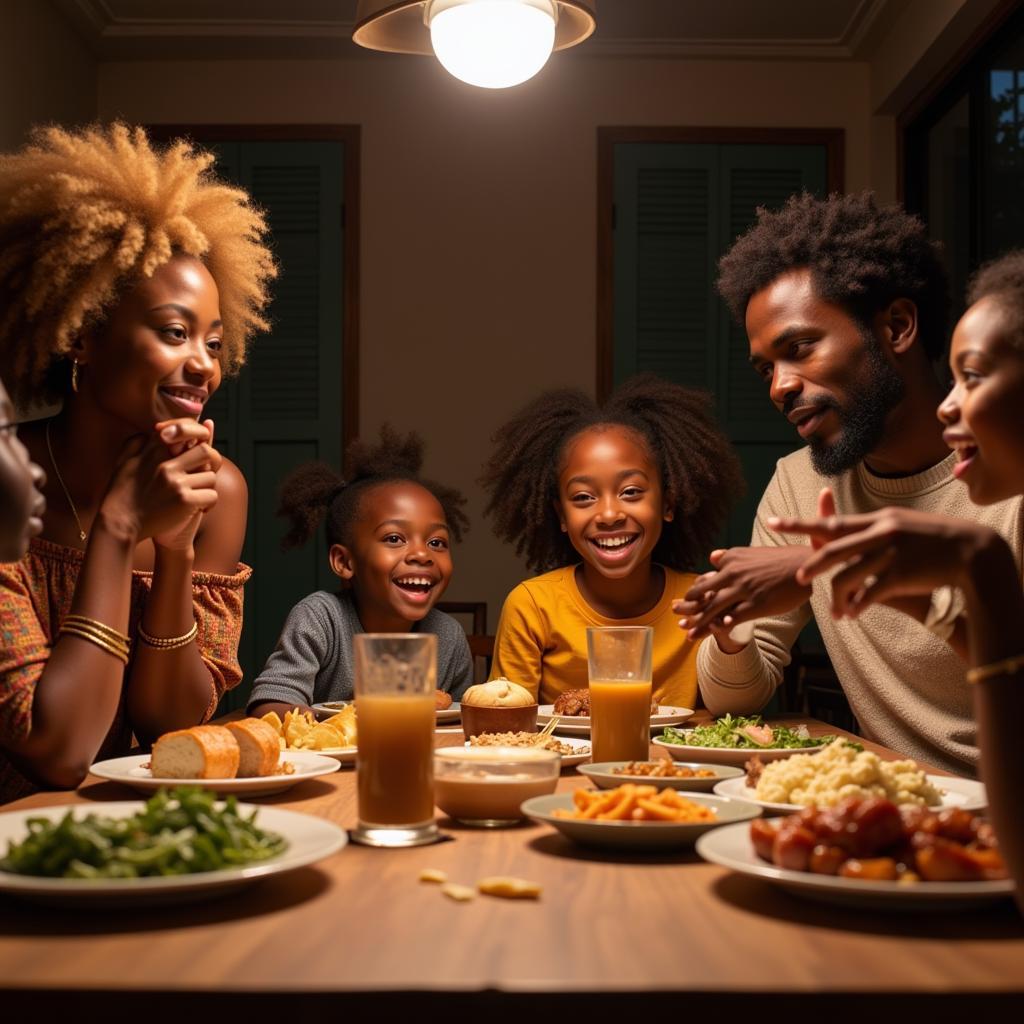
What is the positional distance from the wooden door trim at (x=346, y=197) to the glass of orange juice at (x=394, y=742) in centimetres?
393

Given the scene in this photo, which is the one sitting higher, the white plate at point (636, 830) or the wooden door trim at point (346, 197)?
the wooden door trim at point (346, 197)

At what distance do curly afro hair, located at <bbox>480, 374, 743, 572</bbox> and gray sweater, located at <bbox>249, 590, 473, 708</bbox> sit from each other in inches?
14.0

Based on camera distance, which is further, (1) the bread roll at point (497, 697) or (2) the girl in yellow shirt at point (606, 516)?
(2) the girl in yellow shirt at point (606, 516)

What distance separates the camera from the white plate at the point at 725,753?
1599 millimetres

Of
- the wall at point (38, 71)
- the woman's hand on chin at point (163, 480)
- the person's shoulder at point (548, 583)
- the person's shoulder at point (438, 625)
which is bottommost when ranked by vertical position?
the person's shoulder at point (438, 625)

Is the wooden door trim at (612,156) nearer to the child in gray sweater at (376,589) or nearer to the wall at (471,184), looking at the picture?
the wall at (471,184)

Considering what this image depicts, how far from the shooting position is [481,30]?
235cm

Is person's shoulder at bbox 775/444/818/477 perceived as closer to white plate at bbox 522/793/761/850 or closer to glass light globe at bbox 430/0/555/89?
glass light globe at bbox 430/0/555/89

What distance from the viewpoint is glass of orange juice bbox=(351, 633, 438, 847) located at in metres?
1.19

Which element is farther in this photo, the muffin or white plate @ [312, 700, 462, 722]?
white plate @ [312, 700, 462, 722]

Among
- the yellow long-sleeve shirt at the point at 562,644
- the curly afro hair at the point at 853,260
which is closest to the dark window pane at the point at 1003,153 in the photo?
the curly afro hair at the point at 853,260

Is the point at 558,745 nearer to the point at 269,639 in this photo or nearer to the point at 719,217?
the point at 269,639

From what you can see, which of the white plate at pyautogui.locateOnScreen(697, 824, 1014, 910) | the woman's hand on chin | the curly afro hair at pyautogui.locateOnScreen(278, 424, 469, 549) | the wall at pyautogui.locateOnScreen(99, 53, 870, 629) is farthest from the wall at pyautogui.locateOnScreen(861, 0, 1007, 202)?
the white plate at pyautogui.locateOnScreen(697, 824, 1014, 910)

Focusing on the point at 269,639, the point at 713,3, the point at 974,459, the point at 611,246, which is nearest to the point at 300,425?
the point at 269,639
